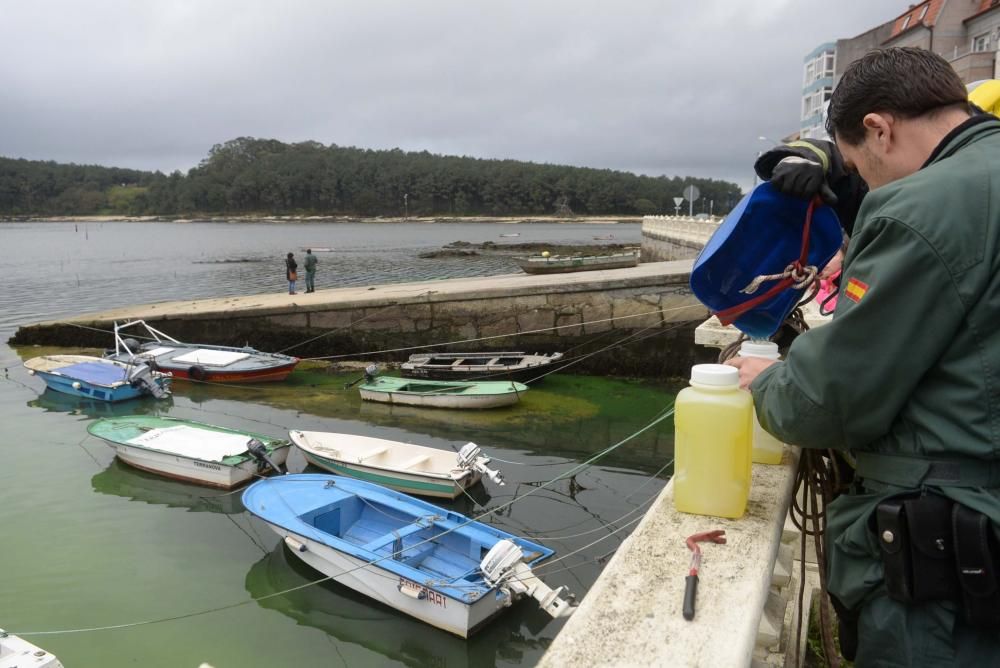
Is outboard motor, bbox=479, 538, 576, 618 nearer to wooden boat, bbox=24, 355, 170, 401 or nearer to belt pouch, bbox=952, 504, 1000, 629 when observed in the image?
belt pouch, bbox=952, 504, 1000, 629

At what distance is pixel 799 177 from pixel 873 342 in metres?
1.16

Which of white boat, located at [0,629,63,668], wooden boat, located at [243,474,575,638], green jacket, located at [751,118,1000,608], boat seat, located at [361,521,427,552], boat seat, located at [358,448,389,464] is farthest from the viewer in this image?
boat seat, located at [358,448,389,464]

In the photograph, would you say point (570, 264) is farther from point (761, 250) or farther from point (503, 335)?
point (761, 250)

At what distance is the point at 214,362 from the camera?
1958 centimetres

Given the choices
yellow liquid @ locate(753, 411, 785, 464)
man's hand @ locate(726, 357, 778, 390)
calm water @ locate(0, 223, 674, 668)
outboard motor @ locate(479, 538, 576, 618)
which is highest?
man's hand @ locate(726, 357, 778, 390)

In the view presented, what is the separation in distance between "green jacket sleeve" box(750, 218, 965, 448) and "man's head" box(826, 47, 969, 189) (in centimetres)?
41

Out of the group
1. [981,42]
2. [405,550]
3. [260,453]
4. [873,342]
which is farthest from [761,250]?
[981,42]

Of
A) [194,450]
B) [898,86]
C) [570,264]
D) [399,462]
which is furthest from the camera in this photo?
[570,264]

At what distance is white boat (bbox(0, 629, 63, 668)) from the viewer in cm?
552

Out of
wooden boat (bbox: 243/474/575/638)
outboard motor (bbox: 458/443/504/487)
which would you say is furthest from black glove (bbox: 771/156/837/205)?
outboard motor (bbox: 458/443/504/487)

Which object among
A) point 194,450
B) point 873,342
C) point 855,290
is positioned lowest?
point 194,450

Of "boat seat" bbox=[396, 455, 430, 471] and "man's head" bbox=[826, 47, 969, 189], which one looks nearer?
"man's head" bbox=[826, 47, 969, 189]

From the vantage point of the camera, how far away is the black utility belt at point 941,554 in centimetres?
164

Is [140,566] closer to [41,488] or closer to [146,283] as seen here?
[41,488]
